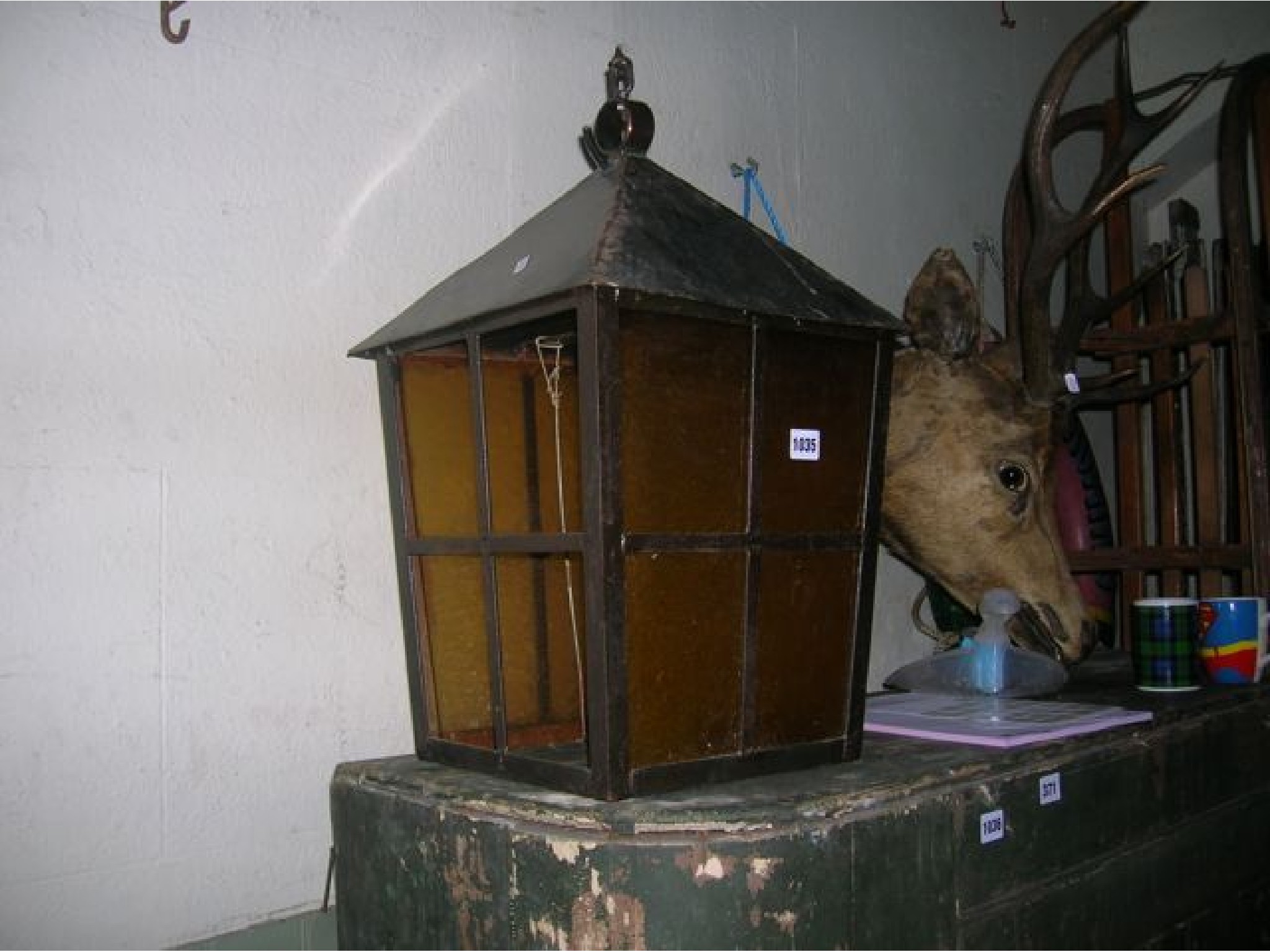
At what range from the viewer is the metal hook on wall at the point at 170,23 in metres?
1.16

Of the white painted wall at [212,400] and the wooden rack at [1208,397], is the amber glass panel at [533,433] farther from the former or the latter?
the wooden rack at [1208,397]

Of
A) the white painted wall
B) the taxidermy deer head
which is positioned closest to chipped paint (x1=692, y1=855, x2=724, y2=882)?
the white painted wall

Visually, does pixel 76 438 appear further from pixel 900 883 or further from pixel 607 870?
pixel 900 883

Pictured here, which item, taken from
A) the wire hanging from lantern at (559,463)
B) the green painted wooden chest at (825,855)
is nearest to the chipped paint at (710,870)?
the green painted wooden chest at (825,855)

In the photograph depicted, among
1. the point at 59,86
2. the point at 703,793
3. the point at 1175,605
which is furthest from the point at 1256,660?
the point at 59,86

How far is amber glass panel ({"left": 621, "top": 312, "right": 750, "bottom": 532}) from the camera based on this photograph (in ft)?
3.07

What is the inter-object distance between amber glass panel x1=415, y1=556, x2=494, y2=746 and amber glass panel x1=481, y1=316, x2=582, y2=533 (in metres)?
0.08

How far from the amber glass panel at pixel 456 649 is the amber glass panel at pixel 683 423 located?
0.30 m

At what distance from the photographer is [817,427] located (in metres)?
1.09

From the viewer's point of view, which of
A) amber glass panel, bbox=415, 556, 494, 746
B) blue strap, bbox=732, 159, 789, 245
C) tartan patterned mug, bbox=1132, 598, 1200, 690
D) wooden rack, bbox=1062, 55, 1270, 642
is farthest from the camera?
wooden rack, bbox=1062, 55, 1270, 642

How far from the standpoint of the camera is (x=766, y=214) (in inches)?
69.7

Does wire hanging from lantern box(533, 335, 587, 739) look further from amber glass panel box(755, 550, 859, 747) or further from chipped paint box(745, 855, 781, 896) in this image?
chipped paint box(745, 855, 781, 896)

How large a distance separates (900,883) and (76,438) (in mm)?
893

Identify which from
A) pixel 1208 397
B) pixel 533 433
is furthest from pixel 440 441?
pixel 1208 397
